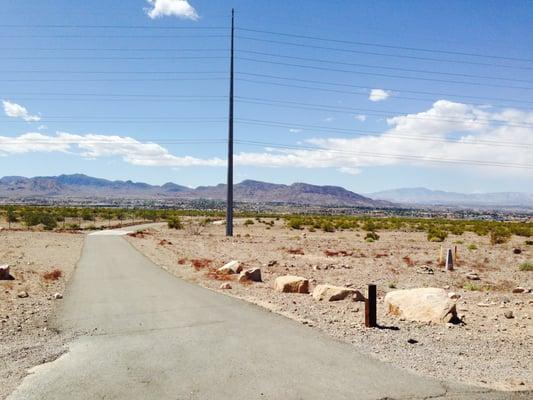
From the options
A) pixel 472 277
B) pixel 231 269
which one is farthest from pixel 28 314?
pixel 472 277

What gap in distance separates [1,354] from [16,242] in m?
33.1

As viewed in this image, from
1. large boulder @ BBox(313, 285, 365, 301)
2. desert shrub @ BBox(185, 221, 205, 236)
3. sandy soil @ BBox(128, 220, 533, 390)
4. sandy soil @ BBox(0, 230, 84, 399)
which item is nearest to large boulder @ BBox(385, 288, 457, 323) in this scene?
sandy soil @ BBox(128, 220, 533, 390)

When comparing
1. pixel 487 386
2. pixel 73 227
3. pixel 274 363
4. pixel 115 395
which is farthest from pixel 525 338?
pixel 73 227

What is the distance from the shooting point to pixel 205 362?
9.12 m

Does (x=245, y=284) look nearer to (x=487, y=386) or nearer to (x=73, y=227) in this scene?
(x=487, y=386)

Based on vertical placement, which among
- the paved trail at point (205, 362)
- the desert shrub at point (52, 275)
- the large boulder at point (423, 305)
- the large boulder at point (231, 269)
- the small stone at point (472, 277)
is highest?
the large boulder at point (423, 305)

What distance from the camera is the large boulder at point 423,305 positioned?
496 inches

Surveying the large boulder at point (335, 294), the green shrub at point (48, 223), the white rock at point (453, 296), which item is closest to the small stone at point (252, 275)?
the large boulder at point (335, 294)

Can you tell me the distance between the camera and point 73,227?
6397 centimetres

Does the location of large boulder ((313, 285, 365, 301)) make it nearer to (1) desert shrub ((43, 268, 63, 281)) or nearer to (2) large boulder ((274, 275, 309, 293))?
(2) large boulder ((274, 275, 309, 293))

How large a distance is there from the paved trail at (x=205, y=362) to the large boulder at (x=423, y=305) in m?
3.36

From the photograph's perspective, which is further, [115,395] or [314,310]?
[314,310]

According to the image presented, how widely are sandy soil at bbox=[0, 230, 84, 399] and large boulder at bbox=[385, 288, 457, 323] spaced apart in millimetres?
8983

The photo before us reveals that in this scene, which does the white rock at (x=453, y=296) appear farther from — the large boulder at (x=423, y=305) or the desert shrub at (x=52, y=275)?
the desert shrub at (x=52, y=275)
